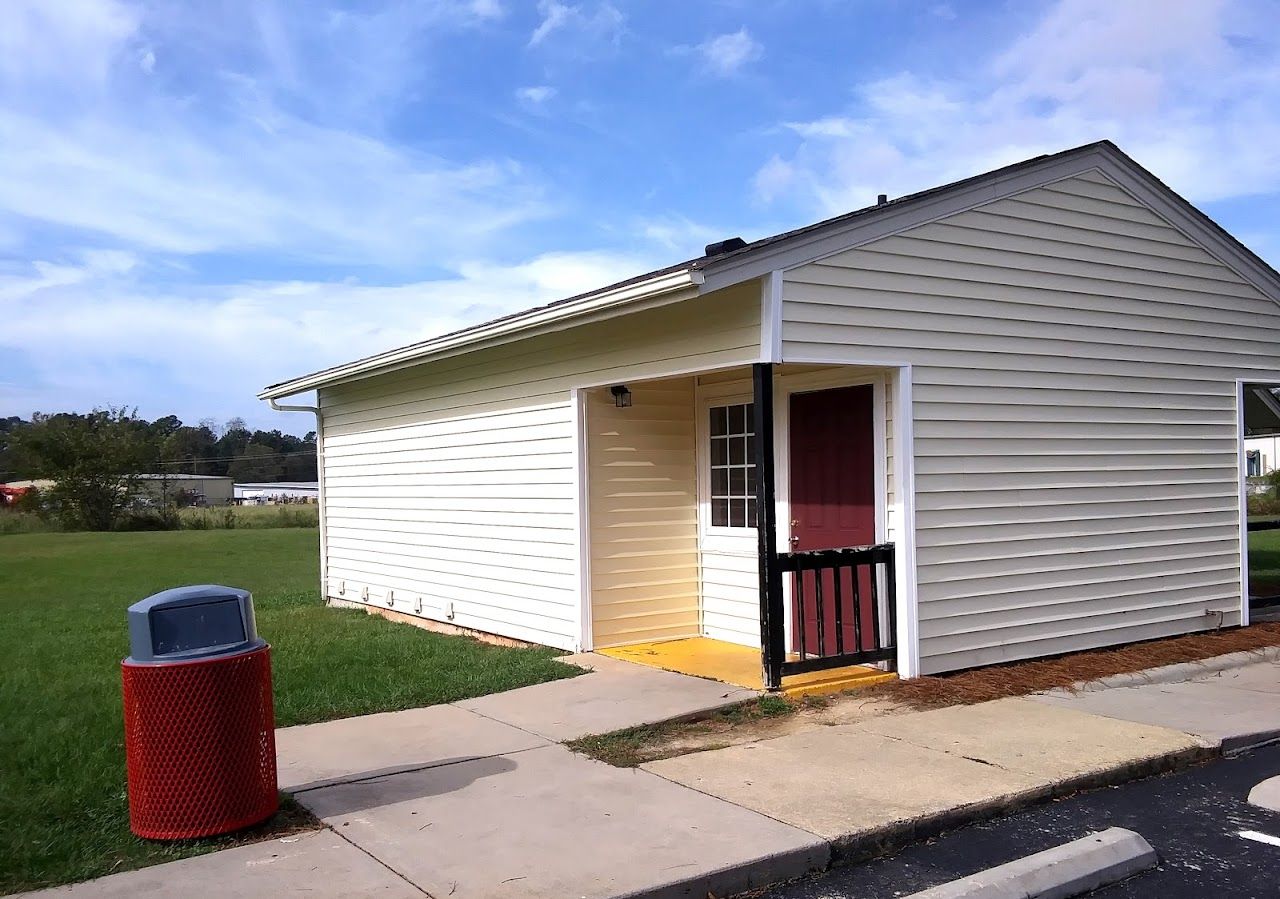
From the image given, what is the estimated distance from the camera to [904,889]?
4.42 metres

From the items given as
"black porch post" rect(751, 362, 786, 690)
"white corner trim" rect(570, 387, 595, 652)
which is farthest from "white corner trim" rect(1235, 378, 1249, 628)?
"white corner trim" rect(570, 387, 595, 652)

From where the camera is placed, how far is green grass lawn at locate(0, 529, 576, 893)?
4809 millimetres

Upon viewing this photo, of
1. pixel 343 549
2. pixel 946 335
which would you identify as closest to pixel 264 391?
pixel 343 549

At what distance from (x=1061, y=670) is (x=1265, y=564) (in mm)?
11918

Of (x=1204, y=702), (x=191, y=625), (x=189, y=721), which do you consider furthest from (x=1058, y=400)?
(x=189, y=721)

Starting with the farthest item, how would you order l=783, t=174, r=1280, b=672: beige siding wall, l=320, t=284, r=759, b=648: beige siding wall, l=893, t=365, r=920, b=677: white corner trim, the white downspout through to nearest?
1. the white downspout
2. l=320, t=284, r=759, b=648: beige siding wall
3. l=783, t=174, r=1280, b=672: beige siding wall
4. l=893, t=365, r=920, b=677: white corner trim

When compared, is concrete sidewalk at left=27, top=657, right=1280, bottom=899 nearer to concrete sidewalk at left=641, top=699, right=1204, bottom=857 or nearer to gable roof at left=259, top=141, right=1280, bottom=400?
concrete sidewalk at left=641, top=699, right=1204, bottom=857

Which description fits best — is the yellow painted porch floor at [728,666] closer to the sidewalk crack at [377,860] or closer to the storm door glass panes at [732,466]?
the storm door glass panes at [732,466]

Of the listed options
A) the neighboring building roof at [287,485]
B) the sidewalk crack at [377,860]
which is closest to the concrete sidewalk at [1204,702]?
the sidewalk crack at [377,860]

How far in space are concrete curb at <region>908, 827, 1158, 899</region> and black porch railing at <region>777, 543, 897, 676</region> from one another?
9.45 ft

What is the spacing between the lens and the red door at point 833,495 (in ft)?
26.7

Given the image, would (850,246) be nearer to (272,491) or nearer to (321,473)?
(321,473)

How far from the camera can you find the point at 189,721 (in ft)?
15.5

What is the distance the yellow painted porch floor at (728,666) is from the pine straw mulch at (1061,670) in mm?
253
